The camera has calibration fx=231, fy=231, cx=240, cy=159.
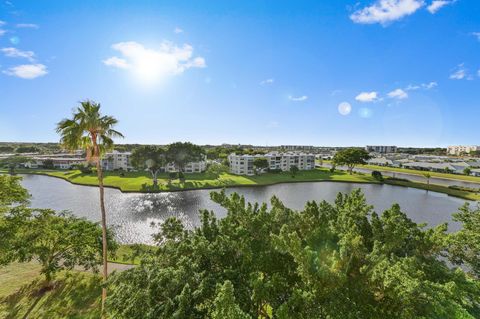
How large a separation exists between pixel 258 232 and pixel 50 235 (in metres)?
14.5

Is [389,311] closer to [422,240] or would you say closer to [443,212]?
[422,240]

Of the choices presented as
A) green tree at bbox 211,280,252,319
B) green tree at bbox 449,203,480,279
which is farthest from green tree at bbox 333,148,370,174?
green tree at bbox 211,280,252,319

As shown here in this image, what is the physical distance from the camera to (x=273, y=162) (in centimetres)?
9225

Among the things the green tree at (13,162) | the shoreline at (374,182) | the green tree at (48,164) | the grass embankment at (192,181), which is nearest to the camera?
the shoreline at (374,182)

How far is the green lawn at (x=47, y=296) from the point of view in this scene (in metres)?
14.2

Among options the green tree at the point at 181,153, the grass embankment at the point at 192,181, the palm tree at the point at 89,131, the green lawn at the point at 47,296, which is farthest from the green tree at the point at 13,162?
the palm tree at the point at 89,131

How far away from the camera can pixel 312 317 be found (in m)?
7.25

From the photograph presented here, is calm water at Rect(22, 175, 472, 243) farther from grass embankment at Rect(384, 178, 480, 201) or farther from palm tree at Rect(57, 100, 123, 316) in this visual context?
palm tree at Rect(57, 100, 123, 316)

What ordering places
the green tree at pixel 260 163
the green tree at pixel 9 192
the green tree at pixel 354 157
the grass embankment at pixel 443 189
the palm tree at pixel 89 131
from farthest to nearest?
the green tree at pixel 354 157
the green tree at pixel 260 163
the grass embankment at pixel 443 189
the green tree at pixel 9 192
the palm tree at pixel 89 131

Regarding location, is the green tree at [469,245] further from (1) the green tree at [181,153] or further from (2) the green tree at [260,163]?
(1) the green tree at [181,153]

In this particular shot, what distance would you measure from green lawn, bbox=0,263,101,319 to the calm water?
11.8m

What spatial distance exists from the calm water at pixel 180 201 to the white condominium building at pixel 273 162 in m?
18.9

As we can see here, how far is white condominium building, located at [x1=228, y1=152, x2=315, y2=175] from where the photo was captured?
8406 cm

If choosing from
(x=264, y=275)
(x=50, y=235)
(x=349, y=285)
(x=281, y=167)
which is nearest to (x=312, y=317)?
(x=349, y=285)
